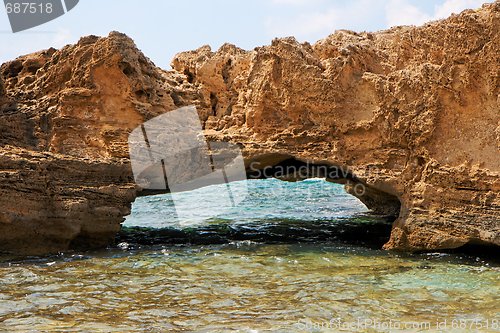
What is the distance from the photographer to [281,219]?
48.0 ft

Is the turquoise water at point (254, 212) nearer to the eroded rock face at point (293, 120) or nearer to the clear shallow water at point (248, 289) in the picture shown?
the clear shallow water at point (248, 289)

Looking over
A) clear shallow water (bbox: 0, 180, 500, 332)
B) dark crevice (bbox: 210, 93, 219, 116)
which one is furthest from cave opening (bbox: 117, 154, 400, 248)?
dark crevice (bbox: 210, 93, 219, 116)

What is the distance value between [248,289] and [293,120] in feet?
13.1

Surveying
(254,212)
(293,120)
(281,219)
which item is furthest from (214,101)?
(254,212)

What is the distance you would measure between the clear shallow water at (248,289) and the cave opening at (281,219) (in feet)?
1.73

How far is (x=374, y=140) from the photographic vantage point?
9.81 meters

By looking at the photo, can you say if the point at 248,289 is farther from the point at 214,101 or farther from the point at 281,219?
the point at 281,219

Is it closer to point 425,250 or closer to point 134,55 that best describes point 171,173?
point 134,55

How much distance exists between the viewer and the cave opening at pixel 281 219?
10953 millimetres

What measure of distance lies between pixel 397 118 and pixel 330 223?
4.65 m

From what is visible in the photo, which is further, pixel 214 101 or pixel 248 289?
pixel 214 101

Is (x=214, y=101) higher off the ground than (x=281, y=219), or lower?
higher

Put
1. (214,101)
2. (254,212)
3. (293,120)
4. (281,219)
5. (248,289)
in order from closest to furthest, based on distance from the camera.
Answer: (248,289) < (293,120) < (214,101) < (281,219) < (254,212)

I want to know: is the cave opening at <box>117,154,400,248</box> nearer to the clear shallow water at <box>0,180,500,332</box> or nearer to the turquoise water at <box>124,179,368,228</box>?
the turquoise water at <box>124,179,368,228</box>
